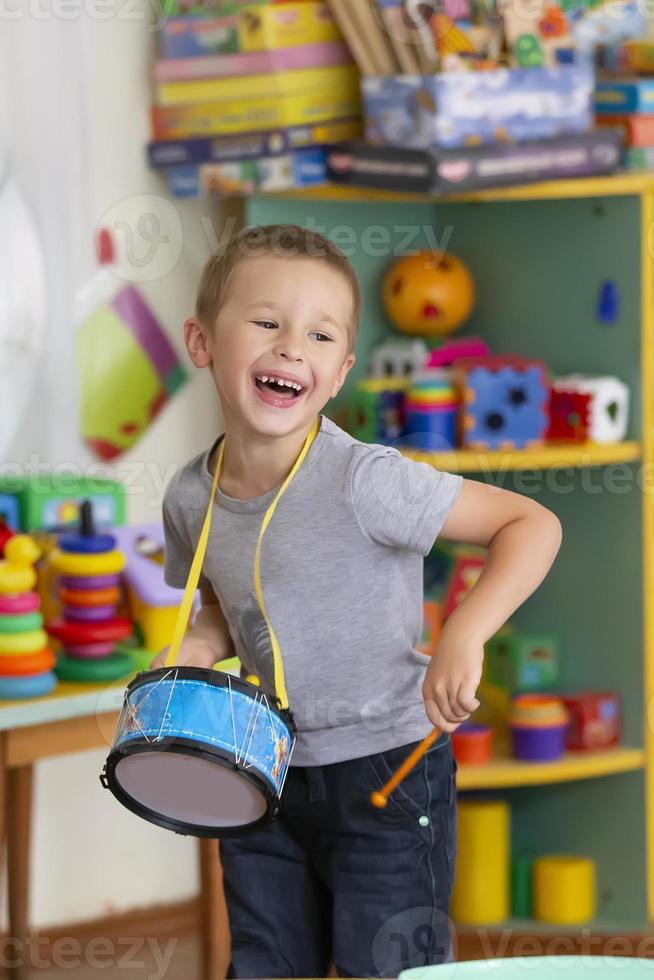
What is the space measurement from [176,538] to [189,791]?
0.28 metres

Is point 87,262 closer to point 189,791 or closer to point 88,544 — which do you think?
point 88,544

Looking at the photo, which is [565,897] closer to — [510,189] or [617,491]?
[617,491]

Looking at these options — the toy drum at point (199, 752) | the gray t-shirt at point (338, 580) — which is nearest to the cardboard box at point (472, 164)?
the gray t-shirt at point (338, 580)

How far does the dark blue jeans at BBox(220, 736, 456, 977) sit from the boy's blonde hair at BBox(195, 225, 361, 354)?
0.33 metres

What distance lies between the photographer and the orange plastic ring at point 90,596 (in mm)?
1582

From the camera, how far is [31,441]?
196 cm

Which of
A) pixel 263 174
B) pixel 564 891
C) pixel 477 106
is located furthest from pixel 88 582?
pixel 564 891

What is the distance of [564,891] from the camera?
206 centimetres

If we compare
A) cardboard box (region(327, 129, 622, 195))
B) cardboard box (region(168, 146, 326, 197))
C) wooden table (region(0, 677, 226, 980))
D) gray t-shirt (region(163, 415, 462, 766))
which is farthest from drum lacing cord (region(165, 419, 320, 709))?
cardboard box (region(168, 146, 326, 197))

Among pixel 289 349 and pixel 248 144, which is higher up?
pixel 248 144

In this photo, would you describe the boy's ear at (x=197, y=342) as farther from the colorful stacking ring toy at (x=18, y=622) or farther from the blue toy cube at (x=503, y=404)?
the blue toy cube at (x=503, y=404)

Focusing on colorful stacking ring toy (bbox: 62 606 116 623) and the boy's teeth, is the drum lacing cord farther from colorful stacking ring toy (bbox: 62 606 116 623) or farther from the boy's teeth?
colorful stacking ring toy (bbox: 62 606 116 623)

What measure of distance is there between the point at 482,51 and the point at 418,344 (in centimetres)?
39

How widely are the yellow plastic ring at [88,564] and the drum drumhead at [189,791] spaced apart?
63 centimetres
